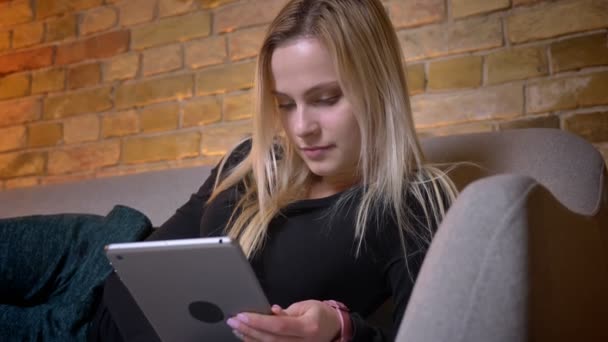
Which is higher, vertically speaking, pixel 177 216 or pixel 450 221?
pixel 450 221

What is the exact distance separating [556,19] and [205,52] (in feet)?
3.16

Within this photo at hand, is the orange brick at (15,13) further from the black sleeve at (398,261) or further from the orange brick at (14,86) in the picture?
the black sleeve at (398,261)

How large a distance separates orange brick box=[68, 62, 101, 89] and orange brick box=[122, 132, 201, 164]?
0.80ft

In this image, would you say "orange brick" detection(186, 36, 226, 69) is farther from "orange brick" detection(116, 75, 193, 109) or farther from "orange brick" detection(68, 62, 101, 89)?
"orange brick" detection(68, 62, 101, 89)

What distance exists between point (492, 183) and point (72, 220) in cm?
99

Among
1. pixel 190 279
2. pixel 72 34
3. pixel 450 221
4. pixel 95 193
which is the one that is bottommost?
pixel 95 193

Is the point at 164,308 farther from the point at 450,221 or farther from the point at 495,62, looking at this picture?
the point at 495,62

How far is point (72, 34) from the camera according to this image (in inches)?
85.0

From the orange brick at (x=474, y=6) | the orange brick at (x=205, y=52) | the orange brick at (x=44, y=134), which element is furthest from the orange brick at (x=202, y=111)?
the orange brick at (x=474, y=6)

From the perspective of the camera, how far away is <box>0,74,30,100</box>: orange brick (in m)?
2.21

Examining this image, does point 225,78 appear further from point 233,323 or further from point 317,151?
point 233,323

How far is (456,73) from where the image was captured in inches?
61.4

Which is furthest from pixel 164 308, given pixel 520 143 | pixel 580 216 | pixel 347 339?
pixel 520 143

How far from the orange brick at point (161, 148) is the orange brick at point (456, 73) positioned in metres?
0.70
